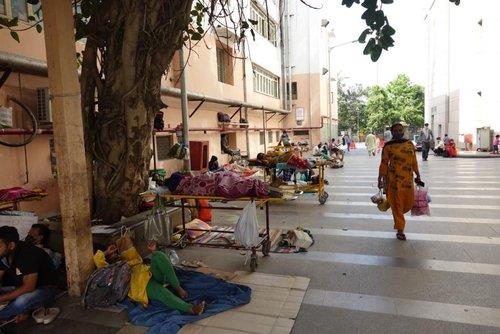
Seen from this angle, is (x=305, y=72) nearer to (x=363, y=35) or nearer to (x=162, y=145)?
(x=162, y=145)

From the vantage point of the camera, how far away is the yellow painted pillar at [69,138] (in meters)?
3.92

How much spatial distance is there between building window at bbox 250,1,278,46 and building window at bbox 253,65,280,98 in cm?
204

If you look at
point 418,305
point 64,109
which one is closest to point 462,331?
point 418,305

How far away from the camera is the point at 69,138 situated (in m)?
4.03

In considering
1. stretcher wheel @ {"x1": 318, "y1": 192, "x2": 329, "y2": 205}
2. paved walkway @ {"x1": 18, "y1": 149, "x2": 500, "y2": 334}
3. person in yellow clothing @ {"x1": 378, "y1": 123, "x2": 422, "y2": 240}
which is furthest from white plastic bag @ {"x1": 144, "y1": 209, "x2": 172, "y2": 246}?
stretcher wheel @ {"x1": 318, "y1": 192, "x2": 329, "y2": 205}

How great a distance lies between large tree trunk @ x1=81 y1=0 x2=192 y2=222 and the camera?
509 cm

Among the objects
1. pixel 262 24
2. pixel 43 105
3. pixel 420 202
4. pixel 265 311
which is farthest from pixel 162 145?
pixel 262 24

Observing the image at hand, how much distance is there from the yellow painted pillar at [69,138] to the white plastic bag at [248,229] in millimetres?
1794

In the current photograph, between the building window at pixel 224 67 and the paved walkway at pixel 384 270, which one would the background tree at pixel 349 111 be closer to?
the building window at pixel 224 67

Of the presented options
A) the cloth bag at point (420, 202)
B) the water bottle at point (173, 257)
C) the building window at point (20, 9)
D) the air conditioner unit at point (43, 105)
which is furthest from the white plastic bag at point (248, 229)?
the building window at point (20, 9)

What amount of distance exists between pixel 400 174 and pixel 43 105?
6012 mm

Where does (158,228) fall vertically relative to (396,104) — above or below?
below

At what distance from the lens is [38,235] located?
4.62 meters

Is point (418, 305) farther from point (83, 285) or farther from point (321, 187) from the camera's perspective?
point (321, 187)
